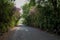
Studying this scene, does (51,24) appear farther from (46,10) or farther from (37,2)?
(37,2)

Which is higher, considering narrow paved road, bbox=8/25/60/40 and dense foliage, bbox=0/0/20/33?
dense foliage, bbox=0/0/20/33

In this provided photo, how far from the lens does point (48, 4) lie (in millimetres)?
30312

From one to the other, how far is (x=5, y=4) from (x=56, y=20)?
8052mm

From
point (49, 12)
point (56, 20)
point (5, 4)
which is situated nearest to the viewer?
point (5, 4)

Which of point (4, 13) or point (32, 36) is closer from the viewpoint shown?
point (32, 36)

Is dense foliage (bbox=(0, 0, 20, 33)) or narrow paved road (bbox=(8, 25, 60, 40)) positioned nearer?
narrow paved road (bbox=(8, 25, 60, 40))

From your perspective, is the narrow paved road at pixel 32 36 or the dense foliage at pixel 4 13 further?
the dense foliage at pixel 4 13

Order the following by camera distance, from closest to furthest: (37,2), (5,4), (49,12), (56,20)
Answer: (5,4) → (56,20) → (49,12) → (37,2)

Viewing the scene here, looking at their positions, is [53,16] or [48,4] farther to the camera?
[48,4]

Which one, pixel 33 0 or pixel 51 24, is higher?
pixel 33 0

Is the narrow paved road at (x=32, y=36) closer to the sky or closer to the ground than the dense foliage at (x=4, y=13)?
closer to the ground

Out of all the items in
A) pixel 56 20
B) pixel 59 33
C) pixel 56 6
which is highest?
pixel 56 6

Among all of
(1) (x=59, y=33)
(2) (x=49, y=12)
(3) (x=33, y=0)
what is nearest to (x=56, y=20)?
(1) (x=59, y=33)

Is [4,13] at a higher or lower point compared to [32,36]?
higher
